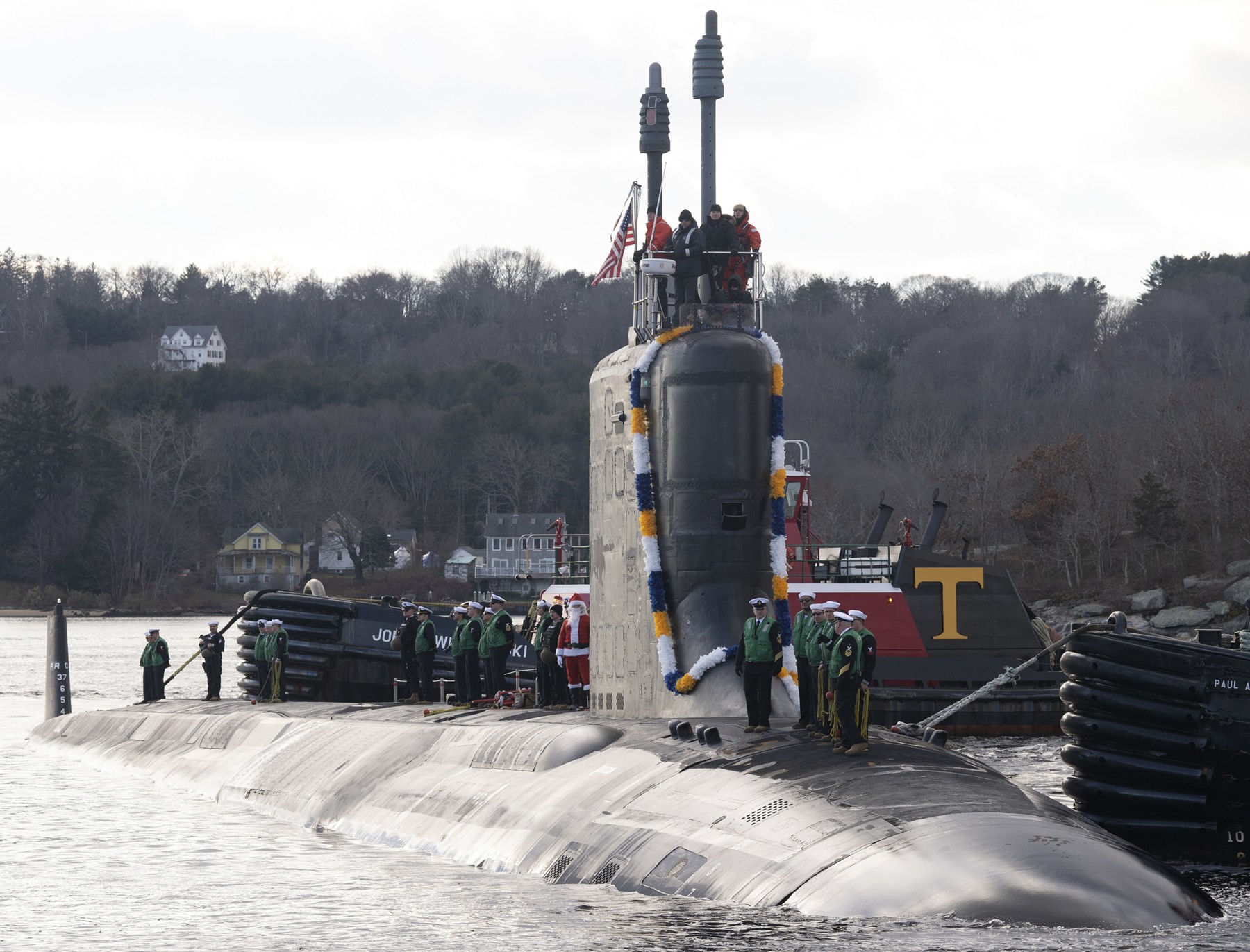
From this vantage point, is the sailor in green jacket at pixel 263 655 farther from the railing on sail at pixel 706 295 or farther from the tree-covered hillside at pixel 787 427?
the tree-covered hillside at pixel 787 427

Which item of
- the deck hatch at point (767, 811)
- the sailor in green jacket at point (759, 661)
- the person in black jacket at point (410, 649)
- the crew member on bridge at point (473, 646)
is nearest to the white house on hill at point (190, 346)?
the person in black jacket at point (410, 649)

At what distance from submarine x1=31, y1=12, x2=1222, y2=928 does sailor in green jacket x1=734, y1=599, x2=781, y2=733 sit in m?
0.27

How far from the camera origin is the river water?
10477 millimetres

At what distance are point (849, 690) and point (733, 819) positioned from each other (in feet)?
5.28

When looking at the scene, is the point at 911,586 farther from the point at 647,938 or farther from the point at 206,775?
the point at 647,938

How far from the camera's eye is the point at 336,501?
104 metres

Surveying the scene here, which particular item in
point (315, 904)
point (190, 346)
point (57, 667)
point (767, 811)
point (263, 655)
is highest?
point (190, 346)

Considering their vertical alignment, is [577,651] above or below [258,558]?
below

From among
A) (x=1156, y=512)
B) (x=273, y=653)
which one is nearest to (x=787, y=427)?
(x=1156, y=512)

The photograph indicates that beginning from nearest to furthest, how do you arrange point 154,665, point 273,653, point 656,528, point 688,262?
point 656,528 < point 688,262 < point 273,653 < point 154,665

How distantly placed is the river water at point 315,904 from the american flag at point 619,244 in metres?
6.88

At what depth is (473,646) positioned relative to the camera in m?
22.6

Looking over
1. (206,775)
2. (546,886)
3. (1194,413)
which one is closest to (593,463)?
(546,886)

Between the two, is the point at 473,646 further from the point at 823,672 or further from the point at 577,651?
the point at 823,672
